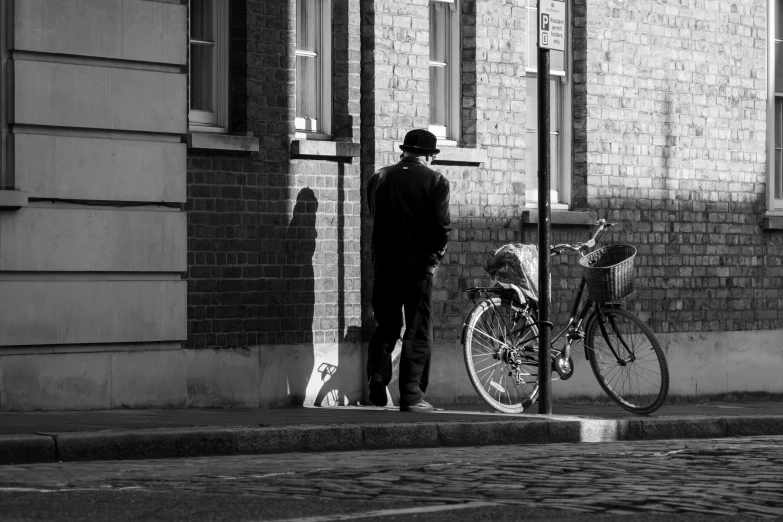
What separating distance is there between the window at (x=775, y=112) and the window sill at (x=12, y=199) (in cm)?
824

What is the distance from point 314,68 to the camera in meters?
13.0

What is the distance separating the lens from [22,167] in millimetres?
11141

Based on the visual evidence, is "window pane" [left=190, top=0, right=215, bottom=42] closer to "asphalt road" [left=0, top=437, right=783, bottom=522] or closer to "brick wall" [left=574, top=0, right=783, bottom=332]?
"brick wall" [left=574, top=0, right=783, bottom=332]

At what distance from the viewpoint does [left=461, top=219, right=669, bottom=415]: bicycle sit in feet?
39.6

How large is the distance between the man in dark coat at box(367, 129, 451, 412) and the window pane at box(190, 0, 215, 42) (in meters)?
1.74

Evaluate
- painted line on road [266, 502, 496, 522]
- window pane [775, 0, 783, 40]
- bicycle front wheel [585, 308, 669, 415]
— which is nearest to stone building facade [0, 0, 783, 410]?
window pane [775, 0, 783, 40]

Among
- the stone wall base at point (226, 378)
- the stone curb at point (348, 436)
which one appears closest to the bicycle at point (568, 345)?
the stone curb at point (348, 436)

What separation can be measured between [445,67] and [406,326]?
118 inches

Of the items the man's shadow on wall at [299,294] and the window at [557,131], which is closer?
the man's shadow on wall at [299,294]

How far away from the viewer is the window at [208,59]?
12.4 metres

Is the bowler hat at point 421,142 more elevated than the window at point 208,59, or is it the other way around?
the window at point 208,59

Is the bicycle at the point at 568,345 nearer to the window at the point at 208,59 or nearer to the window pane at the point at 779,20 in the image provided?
the window at the point at 208,59

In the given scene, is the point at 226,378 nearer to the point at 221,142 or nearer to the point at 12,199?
the point at 221,142

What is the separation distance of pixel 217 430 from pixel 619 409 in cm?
469
